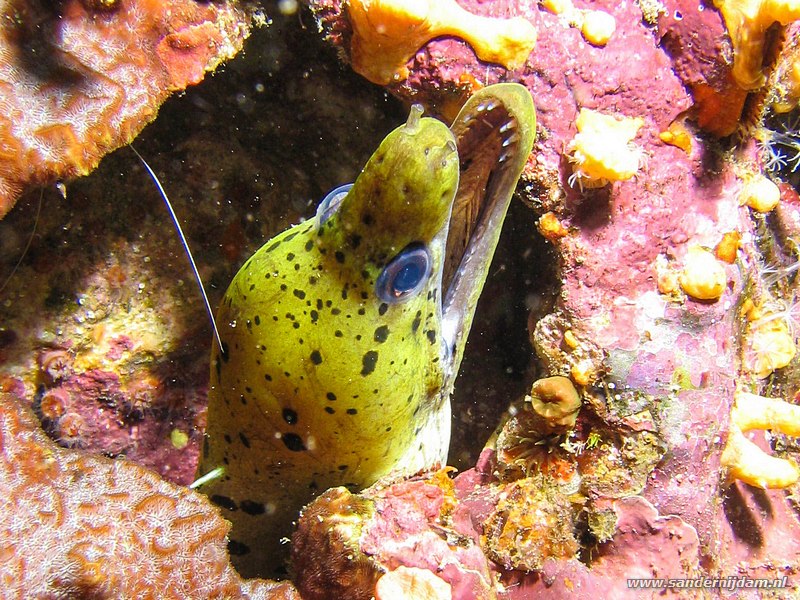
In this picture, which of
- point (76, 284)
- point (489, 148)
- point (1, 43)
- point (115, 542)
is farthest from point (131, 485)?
point (489, 148)

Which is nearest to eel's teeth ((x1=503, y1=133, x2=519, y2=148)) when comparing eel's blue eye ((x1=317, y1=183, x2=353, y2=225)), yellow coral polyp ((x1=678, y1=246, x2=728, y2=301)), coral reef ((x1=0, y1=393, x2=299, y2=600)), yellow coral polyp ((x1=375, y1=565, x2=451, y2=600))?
eel's blue eye ((x1=317, y1=183, x2=353, y2=225))

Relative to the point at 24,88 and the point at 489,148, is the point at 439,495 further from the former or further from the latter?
the point at 24,88

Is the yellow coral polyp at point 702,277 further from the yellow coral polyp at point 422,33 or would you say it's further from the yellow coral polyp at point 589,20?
the yellow coral polyp at point 422,33

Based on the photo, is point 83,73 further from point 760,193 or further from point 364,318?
point 760,193

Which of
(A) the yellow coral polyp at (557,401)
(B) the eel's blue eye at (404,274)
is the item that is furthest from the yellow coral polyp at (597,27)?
(A) the yellow coral polyp at (557,401)

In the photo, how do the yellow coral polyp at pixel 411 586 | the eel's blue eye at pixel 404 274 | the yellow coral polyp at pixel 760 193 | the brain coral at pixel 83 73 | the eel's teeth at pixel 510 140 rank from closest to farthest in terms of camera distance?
the yellow coral polyp at pixel 411 586 < the brain coral at pixel 83 73 < the eel's blue eye at pixel 404 274 < the eel's teeth at pixel 510 140 < the yellow coral polyp at pixel 760 193

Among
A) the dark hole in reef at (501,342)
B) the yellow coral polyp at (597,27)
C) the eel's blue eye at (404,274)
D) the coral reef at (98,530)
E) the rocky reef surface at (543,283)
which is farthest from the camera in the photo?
the dark hole in reef at (501,342)
